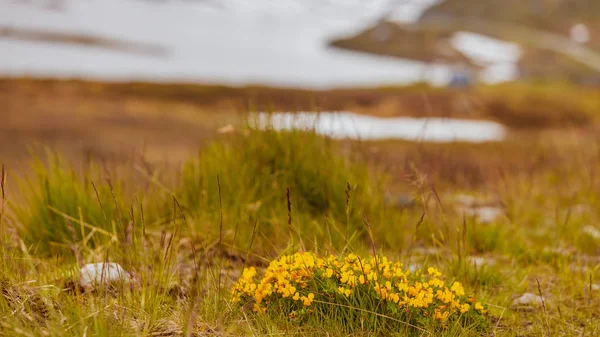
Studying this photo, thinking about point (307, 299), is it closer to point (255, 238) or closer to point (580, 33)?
point (255, 238)

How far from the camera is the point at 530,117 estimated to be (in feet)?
94.0

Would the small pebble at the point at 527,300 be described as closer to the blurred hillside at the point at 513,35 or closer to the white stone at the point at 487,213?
the white stone at the point at 487,213

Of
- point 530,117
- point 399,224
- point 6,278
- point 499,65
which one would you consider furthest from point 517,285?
point 499,65

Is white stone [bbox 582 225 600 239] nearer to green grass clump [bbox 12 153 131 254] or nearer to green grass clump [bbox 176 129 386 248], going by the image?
green grass clump [bbox 176 129 386 248]

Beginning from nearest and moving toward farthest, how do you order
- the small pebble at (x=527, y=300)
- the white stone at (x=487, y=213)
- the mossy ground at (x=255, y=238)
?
the mossy ground at (x=255, y=238) → the small pebble at (x=527, y=300) → the white stone at (x=487, y=213)

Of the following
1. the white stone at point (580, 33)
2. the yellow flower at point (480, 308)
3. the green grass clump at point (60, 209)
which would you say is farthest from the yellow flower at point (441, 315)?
the white stone at point (580, 33)

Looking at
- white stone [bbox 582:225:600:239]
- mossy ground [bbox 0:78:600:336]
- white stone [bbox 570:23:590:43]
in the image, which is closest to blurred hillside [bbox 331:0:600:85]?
white stone [bbox 570:23:590:43]

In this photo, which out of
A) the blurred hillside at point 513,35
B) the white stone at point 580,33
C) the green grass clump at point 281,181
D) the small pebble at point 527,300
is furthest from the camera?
the white stone at point 580,33

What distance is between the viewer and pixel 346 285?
3.27m

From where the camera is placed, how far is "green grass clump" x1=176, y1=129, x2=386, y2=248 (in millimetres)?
5281

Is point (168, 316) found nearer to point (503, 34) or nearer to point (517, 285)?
point (517, 285)

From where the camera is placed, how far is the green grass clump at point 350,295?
125 inches

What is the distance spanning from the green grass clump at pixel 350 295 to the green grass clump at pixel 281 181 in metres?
1.82

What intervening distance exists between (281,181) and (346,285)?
231 centimetres
